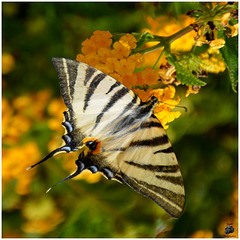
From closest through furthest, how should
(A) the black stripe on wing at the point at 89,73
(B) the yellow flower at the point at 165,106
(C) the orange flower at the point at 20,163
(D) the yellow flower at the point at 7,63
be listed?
1. (A) the black stripe on wing at the point at 89,73
2. (B) the yellow flower at the point at 165,106
3. (C) the orange flower at the point at 20,163
4. (D) the yellow flower at the point at 7,63

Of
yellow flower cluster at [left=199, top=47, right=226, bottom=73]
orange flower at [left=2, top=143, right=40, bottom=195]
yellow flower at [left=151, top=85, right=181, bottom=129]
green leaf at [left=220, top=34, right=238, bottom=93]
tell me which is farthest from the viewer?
orange flower at [left=2, top=143, right=40, bottom=195]

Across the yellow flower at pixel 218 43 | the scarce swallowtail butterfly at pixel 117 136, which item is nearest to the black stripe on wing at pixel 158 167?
the scarce swallowtail butterfly at pixel 117 136

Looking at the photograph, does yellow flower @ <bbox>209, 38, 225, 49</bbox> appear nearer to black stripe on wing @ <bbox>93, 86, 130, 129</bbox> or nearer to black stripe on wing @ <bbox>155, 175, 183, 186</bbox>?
black stripe on wing @ <bbox>93, 86, 130, 129</bbox>

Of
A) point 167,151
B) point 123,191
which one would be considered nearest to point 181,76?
point 167,151

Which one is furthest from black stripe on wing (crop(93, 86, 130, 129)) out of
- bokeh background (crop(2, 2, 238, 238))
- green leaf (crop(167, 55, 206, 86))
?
bokeh background (crop(2, 2, 238, 238))

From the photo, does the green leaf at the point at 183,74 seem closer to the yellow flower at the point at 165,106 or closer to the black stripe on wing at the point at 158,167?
the yellow flower at the point at 165,106

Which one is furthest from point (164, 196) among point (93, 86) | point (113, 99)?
point (93, 86)

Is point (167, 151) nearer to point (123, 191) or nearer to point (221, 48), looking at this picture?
point (221, 48)
